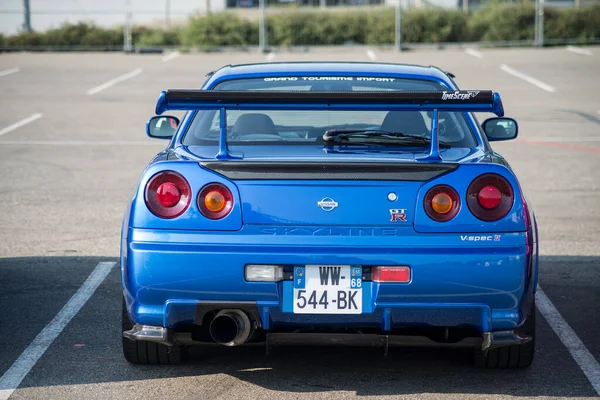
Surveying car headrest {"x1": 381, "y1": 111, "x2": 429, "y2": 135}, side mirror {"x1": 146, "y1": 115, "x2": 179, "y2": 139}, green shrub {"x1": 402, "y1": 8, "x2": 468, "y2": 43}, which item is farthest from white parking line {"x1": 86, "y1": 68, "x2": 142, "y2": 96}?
car headrest {"x1": 381, "y1": 111, "x2": 429, "y2": 135}

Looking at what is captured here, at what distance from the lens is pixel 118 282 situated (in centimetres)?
675

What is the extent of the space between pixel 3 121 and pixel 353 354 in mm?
12873

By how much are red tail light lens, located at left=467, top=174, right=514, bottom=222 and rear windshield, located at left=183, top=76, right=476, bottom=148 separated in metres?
0.64

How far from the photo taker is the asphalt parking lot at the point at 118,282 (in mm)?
4648

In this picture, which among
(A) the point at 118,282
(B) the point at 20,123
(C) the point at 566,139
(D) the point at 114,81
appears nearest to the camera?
(A) the point at 118,282

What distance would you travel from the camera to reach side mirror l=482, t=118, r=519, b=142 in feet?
19.0

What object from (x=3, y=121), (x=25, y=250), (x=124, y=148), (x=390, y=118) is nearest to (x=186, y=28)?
(x=3, y=121)

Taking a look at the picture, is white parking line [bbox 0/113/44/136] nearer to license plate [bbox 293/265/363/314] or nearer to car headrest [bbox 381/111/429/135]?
car headrest [bbox 381/111/429/135]

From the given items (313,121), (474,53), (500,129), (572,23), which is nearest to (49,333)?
(313,121)

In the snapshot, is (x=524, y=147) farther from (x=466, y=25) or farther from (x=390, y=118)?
(x=466, y=25)

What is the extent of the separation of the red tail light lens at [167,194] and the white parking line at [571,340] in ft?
6.93

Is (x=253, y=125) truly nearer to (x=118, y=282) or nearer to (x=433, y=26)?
(x=118, y=282)

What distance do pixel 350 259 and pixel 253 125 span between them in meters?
1.28

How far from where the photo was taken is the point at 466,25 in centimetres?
3438
